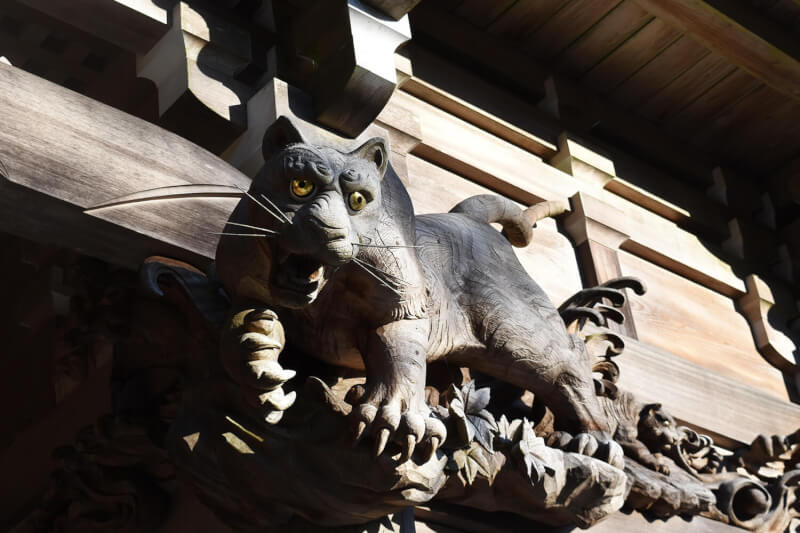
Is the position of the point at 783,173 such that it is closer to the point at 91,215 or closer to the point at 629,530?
the point at 629,530

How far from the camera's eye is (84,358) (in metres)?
2.09

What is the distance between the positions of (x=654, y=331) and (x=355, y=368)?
1434 mm

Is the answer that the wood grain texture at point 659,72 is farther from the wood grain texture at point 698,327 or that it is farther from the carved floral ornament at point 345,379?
the carved floral ornament at point 345,379

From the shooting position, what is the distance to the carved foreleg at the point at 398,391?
4.89 feet

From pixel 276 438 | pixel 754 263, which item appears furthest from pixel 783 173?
pixel 276 438

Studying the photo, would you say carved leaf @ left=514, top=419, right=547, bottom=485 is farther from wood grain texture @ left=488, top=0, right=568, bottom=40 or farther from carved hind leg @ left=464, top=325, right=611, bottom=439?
wood grain texture @ left=488, top=0, right=568, bottom=40

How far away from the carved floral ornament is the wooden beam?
93 cm

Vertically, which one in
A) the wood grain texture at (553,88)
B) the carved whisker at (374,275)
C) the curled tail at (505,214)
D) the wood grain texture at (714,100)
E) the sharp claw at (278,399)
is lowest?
the sharp claw at (278,399)

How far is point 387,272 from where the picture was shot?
1617 millimetres

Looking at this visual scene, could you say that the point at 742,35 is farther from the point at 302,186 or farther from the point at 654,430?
the point at 302,186

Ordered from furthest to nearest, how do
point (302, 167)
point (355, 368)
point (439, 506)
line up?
1. point (439, 506)
2. point (355, 368)
3. point (302, 167)

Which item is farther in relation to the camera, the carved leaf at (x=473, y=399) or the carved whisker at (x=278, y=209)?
the carved leaf at (x=473, y=399)

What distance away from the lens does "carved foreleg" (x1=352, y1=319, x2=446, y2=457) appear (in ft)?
4.89

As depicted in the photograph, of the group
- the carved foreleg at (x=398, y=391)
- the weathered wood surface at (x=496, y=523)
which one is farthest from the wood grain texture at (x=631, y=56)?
the carved foreleg at (x=398, y=391)
